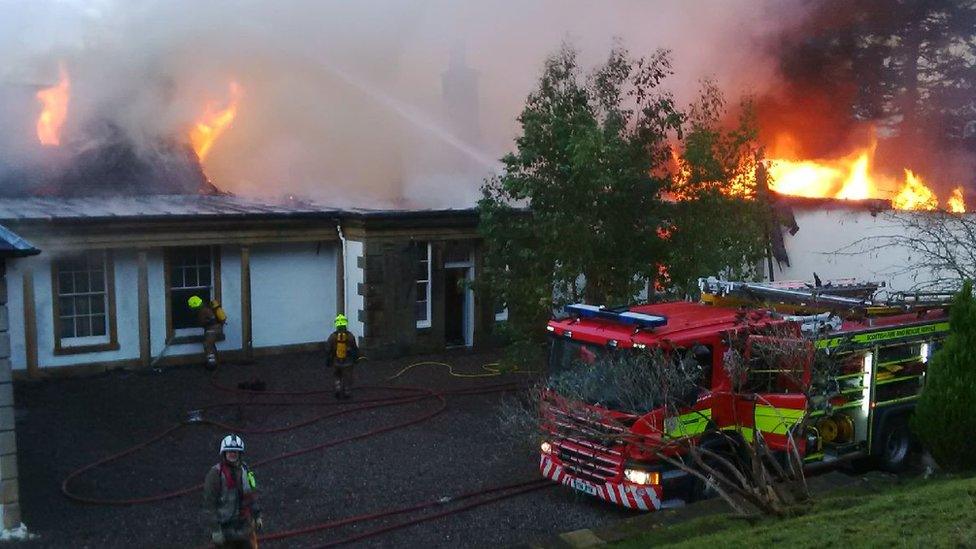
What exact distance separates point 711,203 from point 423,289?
25.3ft

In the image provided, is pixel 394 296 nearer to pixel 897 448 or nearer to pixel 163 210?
pixel 163 210

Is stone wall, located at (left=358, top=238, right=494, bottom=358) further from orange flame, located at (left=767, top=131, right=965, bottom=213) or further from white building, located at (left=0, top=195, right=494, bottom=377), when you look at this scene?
orange flame, located at (left=767, top=131, right=965, bottom=213)

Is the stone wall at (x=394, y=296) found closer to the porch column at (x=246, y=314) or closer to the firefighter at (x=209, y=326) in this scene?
the porch column at (x=246, y=314)

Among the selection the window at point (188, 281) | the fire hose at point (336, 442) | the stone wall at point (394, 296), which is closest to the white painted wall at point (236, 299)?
the window at point (188, 281)

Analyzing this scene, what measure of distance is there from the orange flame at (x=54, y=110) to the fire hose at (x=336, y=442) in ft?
30.1

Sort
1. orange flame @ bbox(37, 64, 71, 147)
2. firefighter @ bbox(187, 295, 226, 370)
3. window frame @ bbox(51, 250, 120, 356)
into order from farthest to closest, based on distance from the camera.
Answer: orange flame @ bbox(37, 64, 71, 147) < firefighter @ bbox(187, 295, 226, 370) < window frame @ bbox(51, 250, 120, 356)

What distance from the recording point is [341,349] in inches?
590

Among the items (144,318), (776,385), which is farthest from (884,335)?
(144,318)

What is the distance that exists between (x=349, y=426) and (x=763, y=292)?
620 cm

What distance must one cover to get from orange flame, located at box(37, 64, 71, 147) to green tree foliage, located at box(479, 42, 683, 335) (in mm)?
13235

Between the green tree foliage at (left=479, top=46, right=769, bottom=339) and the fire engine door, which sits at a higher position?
the green tree foliage at (left=479, top=46, right=769, bottom=339)

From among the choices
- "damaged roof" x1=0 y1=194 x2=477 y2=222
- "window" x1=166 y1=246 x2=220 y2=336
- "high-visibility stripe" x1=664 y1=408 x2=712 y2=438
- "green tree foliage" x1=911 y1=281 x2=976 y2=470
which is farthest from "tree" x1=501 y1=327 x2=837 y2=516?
"window" x1=166 y1=246 x2=220 y2=336

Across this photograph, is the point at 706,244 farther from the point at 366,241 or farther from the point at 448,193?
the point at 448,193

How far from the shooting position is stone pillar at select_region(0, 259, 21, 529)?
884 cm
